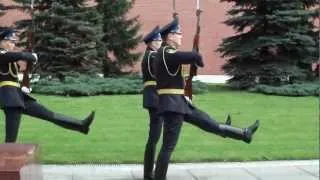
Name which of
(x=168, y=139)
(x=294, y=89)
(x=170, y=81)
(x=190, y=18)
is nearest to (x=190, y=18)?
(x=190, y=18)

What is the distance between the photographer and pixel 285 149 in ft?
33.4

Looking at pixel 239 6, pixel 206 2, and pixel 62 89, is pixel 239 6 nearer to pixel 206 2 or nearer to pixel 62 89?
pixel 62 89

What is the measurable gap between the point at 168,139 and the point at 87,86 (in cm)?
1028

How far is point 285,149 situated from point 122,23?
37.7 feet

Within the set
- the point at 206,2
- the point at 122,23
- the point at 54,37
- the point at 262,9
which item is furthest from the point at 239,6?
the point at 206,2

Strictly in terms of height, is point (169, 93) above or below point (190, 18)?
above

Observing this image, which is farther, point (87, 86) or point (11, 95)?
point (87, 86)

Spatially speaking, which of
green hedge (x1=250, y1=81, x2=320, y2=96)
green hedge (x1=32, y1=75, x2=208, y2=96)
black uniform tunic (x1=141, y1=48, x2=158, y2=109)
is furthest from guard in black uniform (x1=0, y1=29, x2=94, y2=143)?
green hedge (x1=250, y1=81, x2=320, y2=96)

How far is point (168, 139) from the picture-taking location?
24.5ft

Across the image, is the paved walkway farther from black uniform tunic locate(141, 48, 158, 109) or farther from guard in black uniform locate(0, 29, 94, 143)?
black uniform tunic locate(141, 48, 158, 109)

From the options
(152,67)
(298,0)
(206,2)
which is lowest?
(206,2)

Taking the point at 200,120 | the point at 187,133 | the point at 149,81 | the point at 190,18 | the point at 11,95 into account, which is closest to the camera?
the point at 200,120

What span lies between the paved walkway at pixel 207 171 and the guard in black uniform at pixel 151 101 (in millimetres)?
403

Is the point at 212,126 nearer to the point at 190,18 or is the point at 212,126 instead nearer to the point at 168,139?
the point at 168,139
